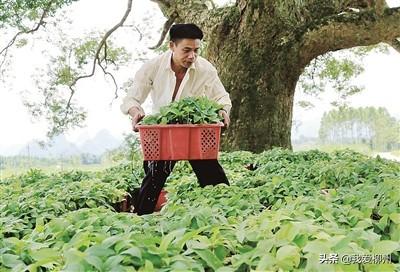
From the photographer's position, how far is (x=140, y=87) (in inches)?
131

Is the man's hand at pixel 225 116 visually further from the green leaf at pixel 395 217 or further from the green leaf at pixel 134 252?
the green leaf at pixel 134 252

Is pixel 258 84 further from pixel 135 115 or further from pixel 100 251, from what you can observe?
pixel 100 251

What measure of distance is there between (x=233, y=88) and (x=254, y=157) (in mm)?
1911

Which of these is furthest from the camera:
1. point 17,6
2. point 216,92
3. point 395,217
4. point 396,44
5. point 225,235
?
point 396,44

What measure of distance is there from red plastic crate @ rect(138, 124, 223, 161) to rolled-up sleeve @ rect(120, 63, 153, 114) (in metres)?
0.53

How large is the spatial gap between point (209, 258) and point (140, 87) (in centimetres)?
213

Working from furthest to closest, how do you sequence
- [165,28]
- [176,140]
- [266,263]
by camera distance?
[165,28]
[176,140]
[266,263]


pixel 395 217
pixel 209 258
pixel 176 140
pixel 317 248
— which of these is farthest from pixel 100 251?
pixel 176 140

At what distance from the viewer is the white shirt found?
3314 millimetres

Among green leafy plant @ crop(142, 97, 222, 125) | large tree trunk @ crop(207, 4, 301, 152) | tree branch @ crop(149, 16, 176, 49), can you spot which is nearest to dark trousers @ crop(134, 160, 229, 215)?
green leafy plant @ crop(142, 97, 222, 125)

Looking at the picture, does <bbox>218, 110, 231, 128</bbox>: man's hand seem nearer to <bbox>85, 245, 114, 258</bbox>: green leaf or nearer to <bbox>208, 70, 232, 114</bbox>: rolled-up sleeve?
<bbox>208, 70, 232, 114</bbox>: rolled-up sleeve

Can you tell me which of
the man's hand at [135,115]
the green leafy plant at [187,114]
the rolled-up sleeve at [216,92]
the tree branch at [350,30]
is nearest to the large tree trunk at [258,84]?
the tree branch at [350,30]

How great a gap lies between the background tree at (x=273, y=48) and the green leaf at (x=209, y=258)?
5691 mm

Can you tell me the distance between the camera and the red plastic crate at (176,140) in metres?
2.71
